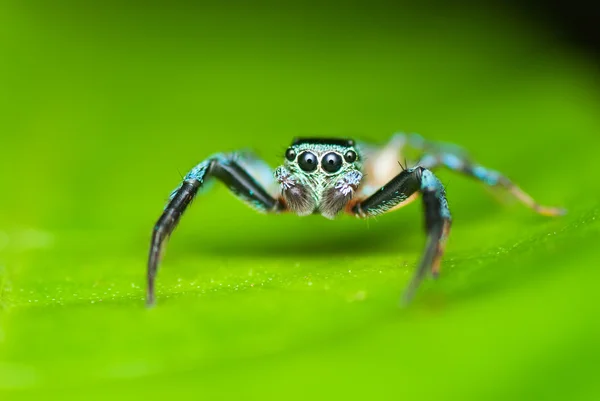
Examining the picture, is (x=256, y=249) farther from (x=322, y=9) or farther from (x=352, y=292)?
(x=322, y=9)

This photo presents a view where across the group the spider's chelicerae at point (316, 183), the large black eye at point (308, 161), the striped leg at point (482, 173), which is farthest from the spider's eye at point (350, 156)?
the striped leg at point (482, 173)

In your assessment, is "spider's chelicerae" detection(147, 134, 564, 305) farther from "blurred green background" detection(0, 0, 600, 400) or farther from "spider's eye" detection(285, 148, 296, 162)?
"blurred green background" detection(0, 0, 600, 400)

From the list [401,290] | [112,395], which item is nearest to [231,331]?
[112,395]

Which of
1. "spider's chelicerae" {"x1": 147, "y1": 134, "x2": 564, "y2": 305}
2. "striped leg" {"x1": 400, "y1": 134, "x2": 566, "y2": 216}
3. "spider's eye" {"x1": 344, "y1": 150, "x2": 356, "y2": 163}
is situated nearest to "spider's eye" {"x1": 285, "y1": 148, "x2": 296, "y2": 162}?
"spider's chelicerae" {"x1": 147, "y1": 134, "x2": 564, "y2": 305}

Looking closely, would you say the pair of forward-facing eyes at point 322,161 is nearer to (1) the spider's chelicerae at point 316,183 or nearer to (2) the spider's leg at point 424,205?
(1) the spider's chelicerae at point 316,183

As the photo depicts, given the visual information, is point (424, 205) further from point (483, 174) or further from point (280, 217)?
point (280, 217)
